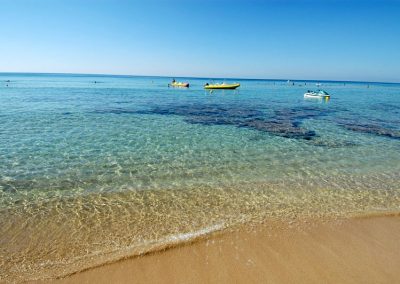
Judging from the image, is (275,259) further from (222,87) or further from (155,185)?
(222,87)

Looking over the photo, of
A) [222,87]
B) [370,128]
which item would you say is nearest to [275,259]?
[370,128]

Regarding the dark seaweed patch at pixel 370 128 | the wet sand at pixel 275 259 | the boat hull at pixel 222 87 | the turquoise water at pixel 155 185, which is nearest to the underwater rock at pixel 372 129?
the dark seaweed patch at pixel 370 128

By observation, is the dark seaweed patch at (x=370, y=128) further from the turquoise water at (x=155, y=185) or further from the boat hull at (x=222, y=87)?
the boat hull at (x=222, y=87)

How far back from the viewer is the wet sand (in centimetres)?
525

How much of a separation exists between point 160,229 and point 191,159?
5875mm

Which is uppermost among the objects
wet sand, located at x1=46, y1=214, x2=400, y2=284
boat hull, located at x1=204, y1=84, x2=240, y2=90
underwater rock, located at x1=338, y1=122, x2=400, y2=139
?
boat hull, located at x1=204, y1=84, x2=240, y2=90

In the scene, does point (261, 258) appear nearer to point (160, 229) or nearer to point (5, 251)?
point (160, 229)

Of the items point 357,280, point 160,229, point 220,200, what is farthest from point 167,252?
point 357,280

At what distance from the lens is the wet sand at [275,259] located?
17.2 feet

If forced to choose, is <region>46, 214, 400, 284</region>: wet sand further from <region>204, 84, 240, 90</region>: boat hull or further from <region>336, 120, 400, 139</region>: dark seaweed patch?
<region>204, 84, 240, 90</region>: boat hull

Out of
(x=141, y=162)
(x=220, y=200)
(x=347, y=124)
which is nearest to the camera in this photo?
(x=220, y=200)

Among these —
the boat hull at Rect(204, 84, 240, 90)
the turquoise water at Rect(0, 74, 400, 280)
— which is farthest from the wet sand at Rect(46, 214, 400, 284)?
the boat hull at Rect(204, 84, 240, 90)

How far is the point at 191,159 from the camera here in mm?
12656

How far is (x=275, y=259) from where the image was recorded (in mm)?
5812
